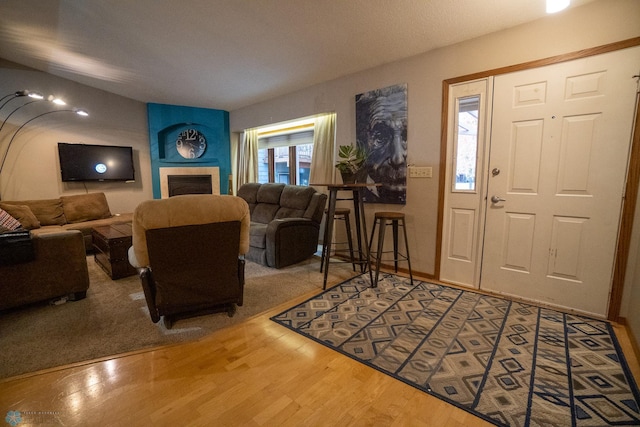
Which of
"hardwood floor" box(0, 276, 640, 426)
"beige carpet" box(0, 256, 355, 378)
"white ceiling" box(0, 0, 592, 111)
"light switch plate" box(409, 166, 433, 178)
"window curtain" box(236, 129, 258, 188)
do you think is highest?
"white ceiling" box(0, 0, 592, 111)

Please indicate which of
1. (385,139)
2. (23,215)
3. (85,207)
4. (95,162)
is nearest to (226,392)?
(385,139)

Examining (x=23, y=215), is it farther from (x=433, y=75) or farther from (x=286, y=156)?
(x=433, y=75)

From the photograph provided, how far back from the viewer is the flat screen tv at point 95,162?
4.19 m

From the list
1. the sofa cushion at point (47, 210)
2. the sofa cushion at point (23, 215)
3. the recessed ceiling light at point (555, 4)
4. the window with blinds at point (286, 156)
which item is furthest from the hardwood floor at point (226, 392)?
the window with blinds at point (286, 156)

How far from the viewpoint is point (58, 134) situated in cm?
417

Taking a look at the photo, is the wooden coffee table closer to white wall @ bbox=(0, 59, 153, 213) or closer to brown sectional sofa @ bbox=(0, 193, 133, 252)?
brown sectional sofa @ bbox=(0, 193, 133, 252)

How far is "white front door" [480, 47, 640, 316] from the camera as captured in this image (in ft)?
6.51

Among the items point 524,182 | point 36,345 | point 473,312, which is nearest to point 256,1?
point 524,182

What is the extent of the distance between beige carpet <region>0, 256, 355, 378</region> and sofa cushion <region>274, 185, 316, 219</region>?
3.89 ft

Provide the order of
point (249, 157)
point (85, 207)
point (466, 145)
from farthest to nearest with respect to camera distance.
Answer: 1. point (249, 157)
2. point (85, 207)
3. point (466, 145)

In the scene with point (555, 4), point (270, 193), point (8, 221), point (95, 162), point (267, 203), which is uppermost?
point (555, 4)

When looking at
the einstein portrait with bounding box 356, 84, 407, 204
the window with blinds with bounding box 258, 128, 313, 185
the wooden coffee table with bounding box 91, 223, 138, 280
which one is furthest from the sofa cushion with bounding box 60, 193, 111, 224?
the einstein portrait with bounding box 356, 84, 407, 204

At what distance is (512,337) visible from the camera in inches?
73.3

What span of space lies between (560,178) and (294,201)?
286cm
